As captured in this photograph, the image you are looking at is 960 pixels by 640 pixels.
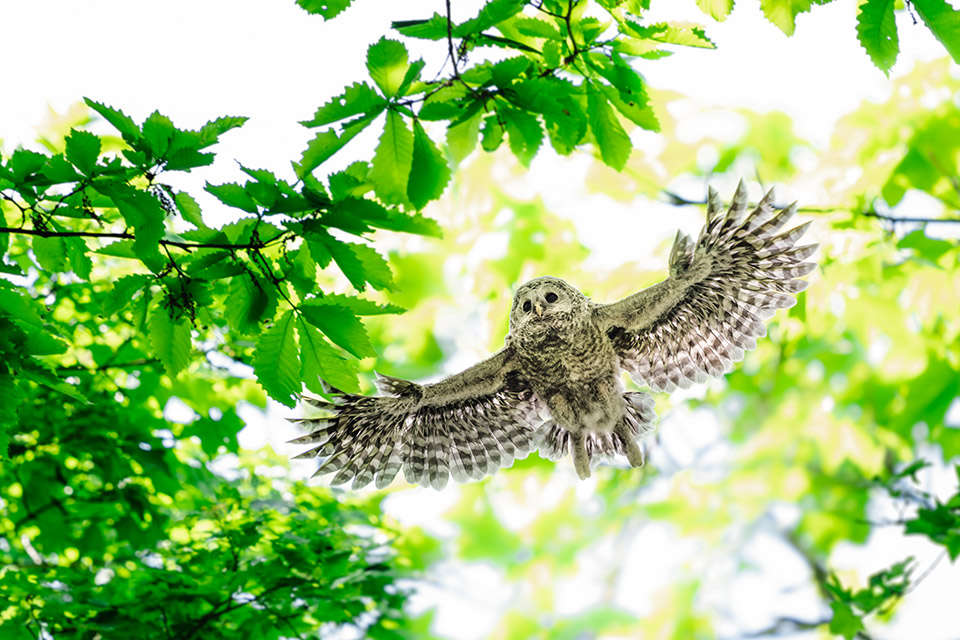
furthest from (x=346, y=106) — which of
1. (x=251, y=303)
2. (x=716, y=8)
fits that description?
(x=716, y=8)

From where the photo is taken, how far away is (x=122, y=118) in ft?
5.45

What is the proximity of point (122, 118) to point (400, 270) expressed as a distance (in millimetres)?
4471

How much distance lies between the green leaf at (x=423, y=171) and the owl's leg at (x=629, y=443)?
0.86 meters

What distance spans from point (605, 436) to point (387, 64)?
1.19 m

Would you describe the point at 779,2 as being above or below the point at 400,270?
below

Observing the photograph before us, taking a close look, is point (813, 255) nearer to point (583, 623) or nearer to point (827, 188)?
point (827, 188)

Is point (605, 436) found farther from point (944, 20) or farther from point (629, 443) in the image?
point (944, 20)

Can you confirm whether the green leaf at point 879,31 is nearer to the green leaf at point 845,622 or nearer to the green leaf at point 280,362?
the green leaf at point 280,362

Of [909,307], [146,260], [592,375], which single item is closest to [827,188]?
[909,307]

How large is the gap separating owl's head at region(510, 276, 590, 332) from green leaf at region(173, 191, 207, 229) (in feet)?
2.82

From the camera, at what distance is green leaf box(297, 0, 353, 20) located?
1688 millimetres

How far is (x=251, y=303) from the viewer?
186 centimetres

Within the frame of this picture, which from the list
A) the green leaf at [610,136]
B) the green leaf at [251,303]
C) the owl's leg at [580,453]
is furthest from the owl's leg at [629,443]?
the green leaf at [251,303]

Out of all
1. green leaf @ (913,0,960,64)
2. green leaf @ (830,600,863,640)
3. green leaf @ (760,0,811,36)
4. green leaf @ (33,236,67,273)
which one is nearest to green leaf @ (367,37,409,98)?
green leaf @ (760,0,811,36)
